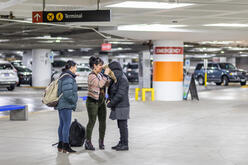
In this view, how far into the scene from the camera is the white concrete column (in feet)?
132

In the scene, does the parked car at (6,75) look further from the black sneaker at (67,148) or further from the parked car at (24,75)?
the black sneaker at (67,148)

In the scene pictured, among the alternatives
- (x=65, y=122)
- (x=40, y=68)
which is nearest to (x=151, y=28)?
(x=65, y=122)

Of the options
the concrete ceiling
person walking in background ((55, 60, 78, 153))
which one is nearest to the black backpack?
person walking in background ((55, 60, 78, 153))

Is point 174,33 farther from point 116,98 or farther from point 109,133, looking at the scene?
point 116,98

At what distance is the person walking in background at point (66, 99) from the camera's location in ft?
28.9

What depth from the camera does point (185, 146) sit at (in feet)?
32.3

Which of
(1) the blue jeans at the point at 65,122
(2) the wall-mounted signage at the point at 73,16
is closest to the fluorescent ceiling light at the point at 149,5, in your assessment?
(2) the wall-mounted signage at the point at 73,16

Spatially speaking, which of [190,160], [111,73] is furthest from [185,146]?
[111,73]

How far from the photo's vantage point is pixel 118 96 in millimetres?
9125

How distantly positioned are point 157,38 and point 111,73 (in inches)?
555

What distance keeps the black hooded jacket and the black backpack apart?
0.89m

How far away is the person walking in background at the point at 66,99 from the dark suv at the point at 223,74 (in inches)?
1330

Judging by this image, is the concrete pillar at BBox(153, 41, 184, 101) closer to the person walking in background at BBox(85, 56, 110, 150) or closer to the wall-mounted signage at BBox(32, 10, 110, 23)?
the wall-mounted signage at BBox(32, 10, 110, 23)

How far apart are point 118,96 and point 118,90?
0.12 m
